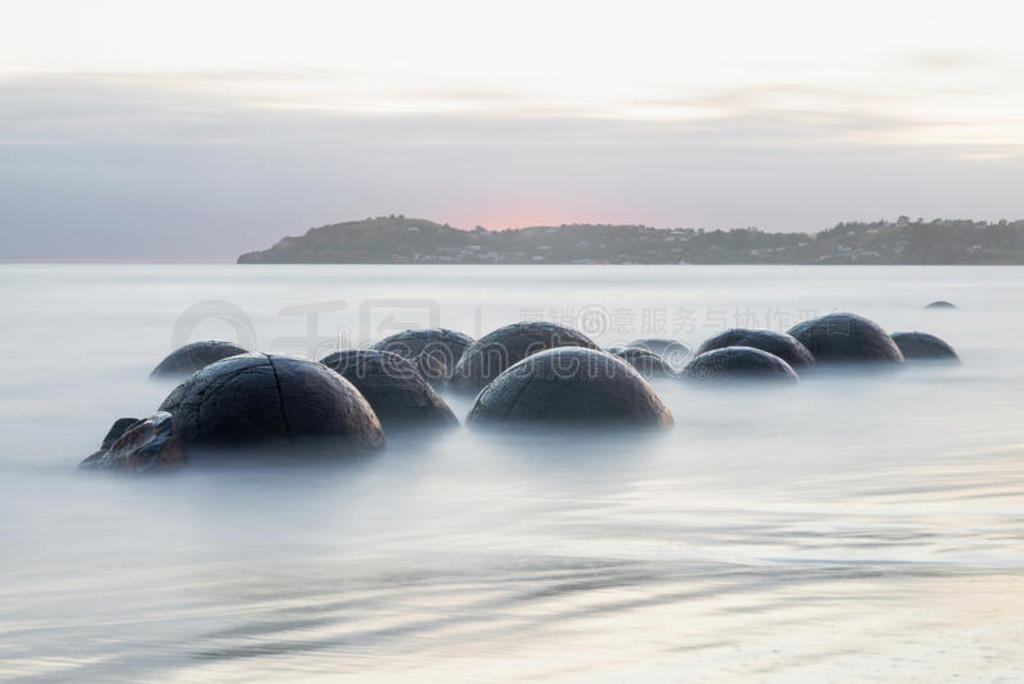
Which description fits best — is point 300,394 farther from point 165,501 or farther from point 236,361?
point 165,501

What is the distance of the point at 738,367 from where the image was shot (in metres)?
16.7

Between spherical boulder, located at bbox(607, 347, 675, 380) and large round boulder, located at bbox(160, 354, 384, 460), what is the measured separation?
7.85 meters

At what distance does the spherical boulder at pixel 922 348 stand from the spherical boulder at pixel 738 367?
547 cm

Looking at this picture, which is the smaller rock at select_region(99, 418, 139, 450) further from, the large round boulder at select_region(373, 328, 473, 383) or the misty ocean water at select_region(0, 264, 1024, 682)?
the large round boulder at select_region(373, 328, 473, 383)

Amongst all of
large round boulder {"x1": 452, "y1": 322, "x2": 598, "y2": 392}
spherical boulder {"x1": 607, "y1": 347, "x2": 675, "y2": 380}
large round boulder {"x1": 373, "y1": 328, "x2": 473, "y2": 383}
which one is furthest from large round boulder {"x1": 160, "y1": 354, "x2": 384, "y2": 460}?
spherical boulder {"x1": 607, "y1": 347, "x2": 675, "y2": 380}

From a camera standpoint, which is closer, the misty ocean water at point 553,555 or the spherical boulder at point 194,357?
the misty ocean water at point 553,555

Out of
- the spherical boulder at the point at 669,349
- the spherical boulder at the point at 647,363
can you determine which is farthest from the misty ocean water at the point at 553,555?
the spherical boulder at the point at 669,349

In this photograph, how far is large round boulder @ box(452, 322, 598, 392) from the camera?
1452 centimetres

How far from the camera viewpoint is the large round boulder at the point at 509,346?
47.6 feet

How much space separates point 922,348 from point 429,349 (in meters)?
9.98

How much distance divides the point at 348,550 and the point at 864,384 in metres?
11.9

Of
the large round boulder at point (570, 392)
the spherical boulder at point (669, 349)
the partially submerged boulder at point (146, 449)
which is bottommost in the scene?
the spherical boulder at point (669, 349)

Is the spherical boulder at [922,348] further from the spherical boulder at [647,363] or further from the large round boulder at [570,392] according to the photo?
the large round boulder at [570,392]

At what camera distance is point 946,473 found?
11.1 metres
